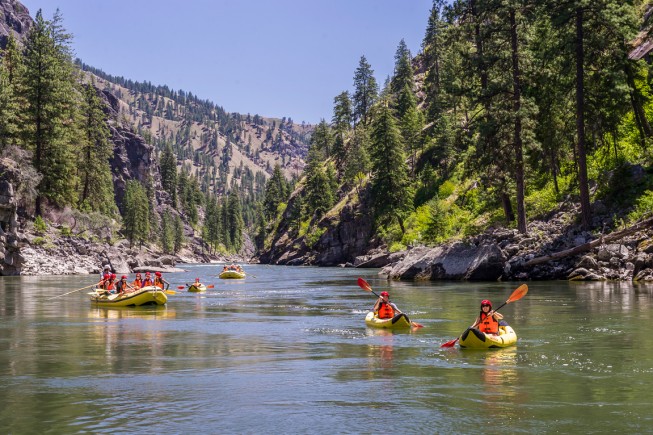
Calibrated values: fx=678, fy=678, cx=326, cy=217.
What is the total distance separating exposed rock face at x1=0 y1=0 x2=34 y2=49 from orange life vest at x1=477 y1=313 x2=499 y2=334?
17772 cm

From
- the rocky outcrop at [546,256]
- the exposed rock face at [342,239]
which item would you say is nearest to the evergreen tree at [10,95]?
the rocky outcrop at [546,256]

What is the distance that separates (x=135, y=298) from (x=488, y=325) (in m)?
19.3

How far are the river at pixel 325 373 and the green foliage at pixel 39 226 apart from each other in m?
38.0

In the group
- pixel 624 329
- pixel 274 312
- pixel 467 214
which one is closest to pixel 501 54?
pixel 467 214

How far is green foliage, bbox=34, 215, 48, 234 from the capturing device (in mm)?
62406

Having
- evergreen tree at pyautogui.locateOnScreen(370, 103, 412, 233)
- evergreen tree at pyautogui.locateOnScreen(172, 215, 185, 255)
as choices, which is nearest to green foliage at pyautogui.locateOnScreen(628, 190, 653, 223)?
evergreen tree at pyautogui.locateOnScreen(370, 103, 412, 233)

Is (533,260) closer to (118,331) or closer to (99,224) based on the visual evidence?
(118,331)

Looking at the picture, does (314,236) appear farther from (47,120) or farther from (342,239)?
(47,120)

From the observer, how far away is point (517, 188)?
135 ft

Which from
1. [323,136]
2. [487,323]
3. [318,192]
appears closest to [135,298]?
[487,323]

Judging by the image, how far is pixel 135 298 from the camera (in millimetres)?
31594

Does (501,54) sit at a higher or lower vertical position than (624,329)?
higher

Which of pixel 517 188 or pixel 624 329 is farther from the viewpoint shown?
pixel 517 188

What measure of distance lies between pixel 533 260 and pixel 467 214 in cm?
1978
